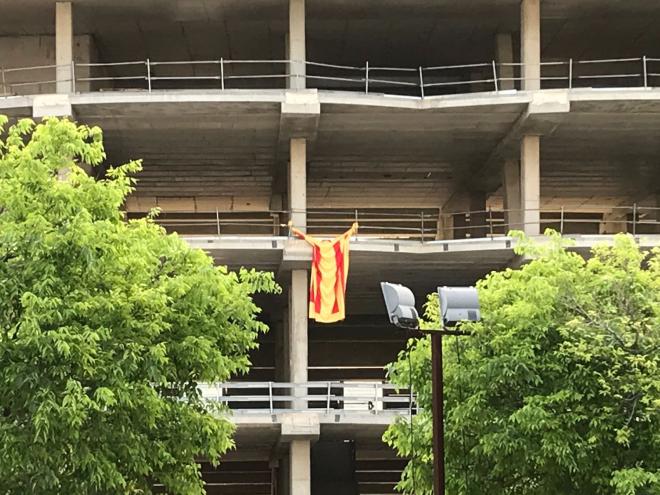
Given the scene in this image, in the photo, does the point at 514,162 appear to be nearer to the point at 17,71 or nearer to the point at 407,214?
the point at 407,214

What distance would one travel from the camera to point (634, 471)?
15.1 metres

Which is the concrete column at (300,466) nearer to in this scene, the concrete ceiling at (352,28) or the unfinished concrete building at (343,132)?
the unfinished concrete building at (343,132)

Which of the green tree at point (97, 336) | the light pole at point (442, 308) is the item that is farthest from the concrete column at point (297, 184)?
the light pole at point (442, 308)

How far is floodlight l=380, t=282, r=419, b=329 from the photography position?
435 inches

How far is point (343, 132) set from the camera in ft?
95.2

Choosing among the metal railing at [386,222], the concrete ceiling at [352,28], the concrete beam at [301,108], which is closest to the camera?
the concrete beam at [301,108]

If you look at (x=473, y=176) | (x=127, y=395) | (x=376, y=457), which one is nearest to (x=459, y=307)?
(x=127, y=395)

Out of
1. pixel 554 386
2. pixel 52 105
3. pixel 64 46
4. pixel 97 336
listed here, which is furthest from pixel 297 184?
pixel 97 336

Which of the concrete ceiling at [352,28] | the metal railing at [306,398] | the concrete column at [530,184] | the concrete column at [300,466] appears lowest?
the concrete column at [300,466]

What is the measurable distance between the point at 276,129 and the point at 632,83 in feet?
42.8

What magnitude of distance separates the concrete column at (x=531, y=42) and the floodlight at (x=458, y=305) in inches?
687

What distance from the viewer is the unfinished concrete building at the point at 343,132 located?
88.4ft

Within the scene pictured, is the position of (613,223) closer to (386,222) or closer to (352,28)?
(386,222)

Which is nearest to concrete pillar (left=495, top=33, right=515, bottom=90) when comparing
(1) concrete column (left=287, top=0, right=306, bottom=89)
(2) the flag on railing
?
(1) concrete column (left=287, top=0, right=306, bottom=89)
